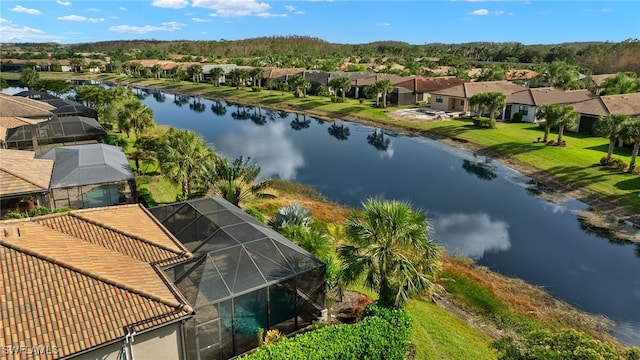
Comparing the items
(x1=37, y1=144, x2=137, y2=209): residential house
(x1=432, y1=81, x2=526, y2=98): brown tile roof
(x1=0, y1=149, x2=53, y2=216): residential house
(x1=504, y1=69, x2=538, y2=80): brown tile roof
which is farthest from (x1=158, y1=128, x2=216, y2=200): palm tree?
(x1=504, y1=69, x2=538, y2=80): brown tile roof

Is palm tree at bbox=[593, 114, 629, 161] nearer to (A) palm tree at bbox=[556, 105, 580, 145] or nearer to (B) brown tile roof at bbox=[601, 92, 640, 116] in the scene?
(A) palm tree at bbox=[556, 105, 580, 145]

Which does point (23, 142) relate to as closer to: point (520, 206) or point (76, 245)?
point (76, 245)

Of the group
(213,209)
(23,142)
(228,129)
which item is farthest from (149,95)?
(213,209)

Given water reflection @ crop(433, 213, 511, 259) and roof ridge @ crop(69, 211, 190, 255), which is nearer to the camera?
roof ridge @ crop(69, 211, 190, 255)

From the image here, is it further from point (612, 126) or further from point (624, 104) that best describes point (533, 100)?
point (612, 126)

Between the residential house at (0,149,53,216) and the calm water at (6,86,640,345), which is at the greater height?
the residential house at (0,149,53,216)

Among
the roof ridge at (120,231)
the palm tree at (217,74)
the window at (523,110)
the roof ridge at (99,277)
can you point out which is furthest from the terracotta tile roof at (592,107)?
the palm tree at (217,74)
